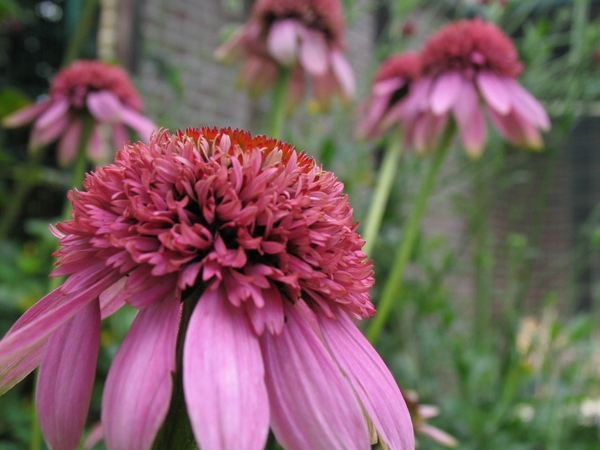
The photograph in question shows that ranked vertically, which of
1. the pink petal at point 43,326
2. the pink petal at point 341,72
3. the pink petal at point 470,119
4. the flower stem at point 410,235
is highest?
the pink petal at point 341,72

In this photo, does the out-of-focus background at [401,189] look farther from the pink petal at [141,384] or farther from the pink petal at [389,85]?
the pink petal at [141,384]

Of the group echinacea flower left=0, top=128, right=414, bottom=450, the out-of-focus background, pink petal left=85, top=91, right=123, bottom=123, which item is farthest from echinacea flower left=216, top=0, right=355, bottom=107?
echinacea flower left=0, top=128, right=414, bottom=450

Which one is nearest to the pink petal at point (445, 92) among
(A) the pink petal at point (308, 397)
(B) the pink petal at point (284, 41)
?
(B) the pink petal at point (284, 41)

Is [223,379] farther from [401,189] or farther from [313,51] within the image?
[401,189]

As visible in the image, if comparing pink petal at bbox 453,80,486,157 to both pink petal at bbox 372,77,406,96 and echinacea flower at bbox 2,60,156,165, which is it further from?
echinacea flower at bbox 2,60,156,165

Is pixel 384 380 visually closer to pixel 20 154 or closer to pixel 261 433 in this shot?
pixel 261 433

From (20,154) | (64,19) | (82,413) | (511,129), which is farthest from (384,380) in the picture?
(64,19)
